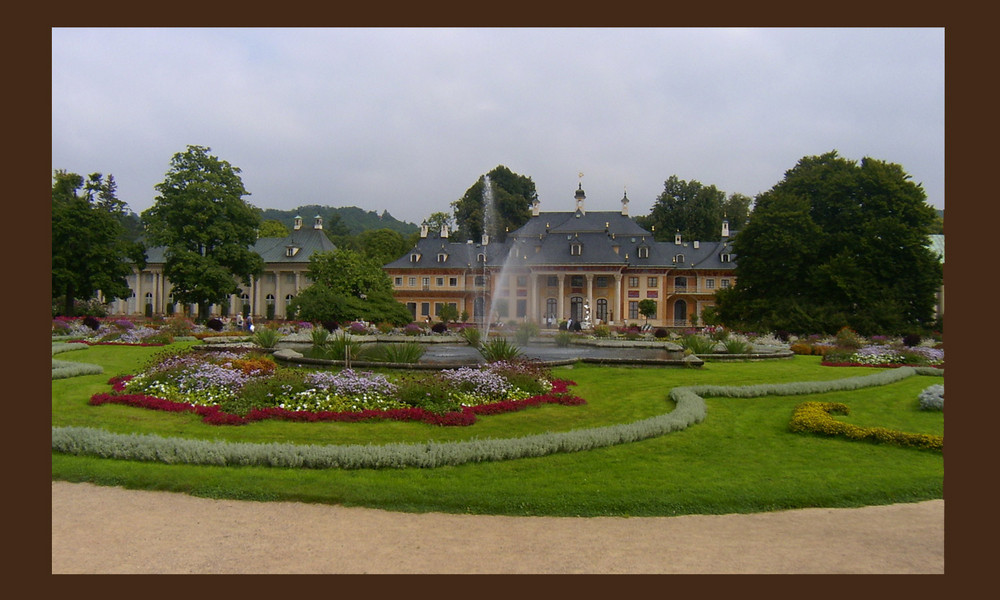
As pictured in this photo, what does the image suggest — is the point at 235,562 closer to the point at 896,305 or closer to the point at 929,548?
the point at 929,548

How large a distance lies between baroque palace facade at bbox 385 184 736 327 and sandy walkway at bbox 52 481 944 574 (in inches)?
2101

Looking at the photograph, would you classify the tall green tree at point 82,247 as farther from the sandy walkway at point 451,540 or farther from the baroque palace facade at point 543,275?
the sandy walkway at point 451,540

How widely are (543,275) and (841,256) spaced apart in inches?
1230

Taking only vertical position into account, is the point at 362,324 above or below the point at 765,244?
below

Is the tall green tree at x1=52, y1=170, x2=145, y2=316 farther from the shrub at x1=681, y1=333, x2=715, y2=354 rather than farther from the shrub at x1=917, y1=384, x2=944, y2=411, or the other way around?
the shrub at x1=917, y1=384, x2=944, y2=411

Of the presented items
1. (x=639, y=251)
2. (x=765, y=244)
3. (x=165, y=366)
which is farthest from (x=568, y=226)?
(x=165, y=366)

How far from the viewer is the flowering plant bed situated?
1089 centimetres

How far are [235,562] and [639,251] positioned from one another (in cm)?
6104

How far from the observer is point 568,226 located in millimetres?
66562

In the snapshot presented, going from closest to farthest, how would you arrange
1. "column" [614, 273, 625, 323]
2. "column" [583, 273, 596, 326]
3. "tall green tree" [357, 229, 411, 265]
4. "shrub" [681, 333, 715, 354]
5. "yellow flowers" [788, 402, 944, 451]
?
1. "yellow flowers" [788, 402, 944, 451]
2. "shrub" [681, 333, 715, 354]
3. "column" [583, 273, 596, 326]
4. "column" [614, 273, 625, 323]
5. "tall green tree" [357, 229, 411, 265]

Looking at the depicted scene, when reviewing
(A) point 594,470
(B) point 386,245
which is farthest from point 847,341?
(B) point 386,245

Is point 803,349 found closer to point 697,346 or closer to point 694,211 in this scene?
point 697,346

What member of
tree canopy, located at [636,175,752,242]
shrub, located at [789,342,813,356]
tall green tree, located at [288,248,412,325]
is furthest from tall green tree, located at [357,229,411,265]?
shrub, located at [789,342,813,356]

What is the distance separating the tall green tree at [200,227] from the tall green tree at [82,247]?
2.89m
